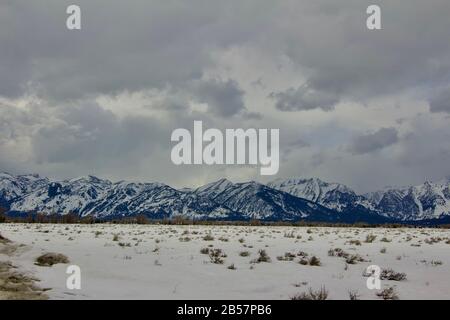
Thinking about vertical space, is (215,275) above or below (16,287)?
below

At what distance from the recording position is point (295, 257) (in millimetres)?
17953

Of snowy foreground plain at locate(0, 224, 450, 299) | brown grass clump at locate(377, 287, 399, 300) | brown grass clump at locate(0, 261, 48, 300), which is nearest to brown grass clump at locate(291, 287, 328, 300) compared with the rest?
snowy foreground plain at locate(0, 224, 450, 299)

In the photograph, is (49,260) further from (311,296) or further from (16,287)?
(311,296)

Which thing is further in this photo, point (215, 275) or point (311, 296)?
point (215, 275)

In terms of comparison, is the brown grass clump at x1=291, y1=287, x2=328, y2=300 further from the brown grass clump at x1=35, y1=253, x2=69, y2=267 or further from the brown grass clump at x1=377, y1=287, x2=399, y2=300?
the brown grass clump at x1=35, y1=253, x2=69, y2=267

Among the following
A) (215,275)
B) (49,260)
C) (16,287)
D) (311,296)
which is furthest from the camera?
(49,260)

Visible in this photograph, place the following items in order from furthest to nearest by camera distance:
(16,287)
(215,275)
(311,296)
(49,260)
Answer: (49,260) < (215,275) < (16,287) < (311,296)

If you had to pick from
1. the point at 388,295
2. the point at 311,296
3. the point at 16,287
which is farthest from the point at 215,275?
the point at 16,287

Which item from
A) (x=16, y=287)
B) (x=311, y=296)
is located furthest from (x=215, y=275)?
(x=16, y=287)

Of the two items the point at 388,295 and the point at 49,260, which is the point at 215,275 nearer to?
the point at 388,295

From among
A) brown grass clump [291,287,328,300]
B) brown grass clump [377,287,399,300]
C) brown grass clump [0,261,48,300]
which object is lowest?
brown grass clump [377,287,399,300]
